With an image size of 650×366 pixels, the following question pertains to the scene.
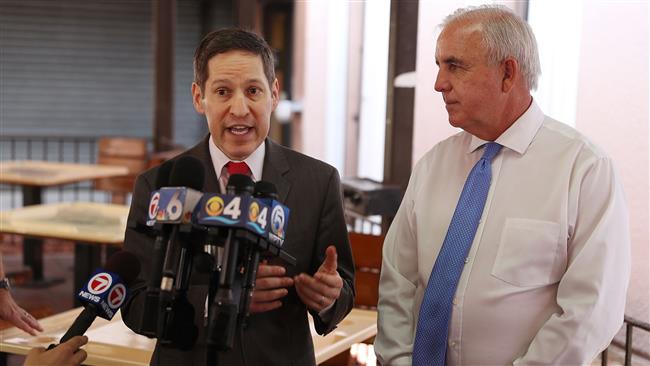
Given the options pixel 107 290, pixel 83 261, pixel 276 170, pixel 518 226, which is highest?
pixel 276 170

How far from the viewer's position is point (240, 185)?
141 centimetres

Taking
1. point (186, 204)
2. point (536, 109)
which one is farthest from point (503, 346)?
point (186, 204)

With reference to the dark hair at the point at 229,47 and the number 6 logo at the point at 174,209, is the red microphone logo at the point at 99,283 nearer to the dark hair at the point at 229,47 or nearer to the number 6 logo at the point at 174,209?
the number 6 logo at the point at 174,209

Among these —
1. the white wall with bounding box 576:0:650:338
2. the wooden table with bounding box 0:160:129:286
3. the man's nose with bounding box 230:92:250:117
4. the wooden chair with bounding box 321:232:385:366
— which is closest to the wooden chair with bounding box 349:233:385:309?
the wooden chair with bounding box 321:232:385:366

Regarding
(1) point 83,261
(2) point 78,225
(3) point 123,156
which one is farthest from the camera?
(3) point 123,156

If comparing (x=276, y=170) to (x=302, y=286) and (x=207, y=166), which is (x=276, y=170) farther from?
(x=302, y=286)

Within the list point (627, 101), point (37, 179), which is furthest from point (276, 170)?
point (37, 179)

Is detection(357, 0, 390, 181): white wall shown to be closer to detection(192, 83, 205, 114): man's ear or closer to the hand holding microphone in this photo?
detection(192, 83, 205, 114): man's ear

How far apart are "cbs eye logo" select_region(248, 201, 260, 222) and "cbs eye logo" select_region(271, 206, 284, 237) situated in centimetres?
5

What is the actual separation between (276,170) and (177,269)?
60 centimetres

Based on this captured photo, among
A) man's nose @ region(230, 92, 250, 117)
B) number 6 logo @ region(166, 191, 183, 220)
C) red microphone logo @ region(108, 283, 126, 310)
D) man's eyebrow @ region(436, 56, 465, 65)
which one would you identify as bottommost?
red microphone logo @ region(108, 283, 126, 310)

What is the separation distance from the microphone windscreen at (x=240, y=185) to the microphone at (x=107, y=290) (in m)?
0.40

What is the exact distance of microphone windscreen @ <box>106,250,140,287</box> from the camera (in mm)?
1700

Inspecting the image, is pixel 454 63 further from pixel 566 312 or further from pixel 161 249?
pixel 161 249
